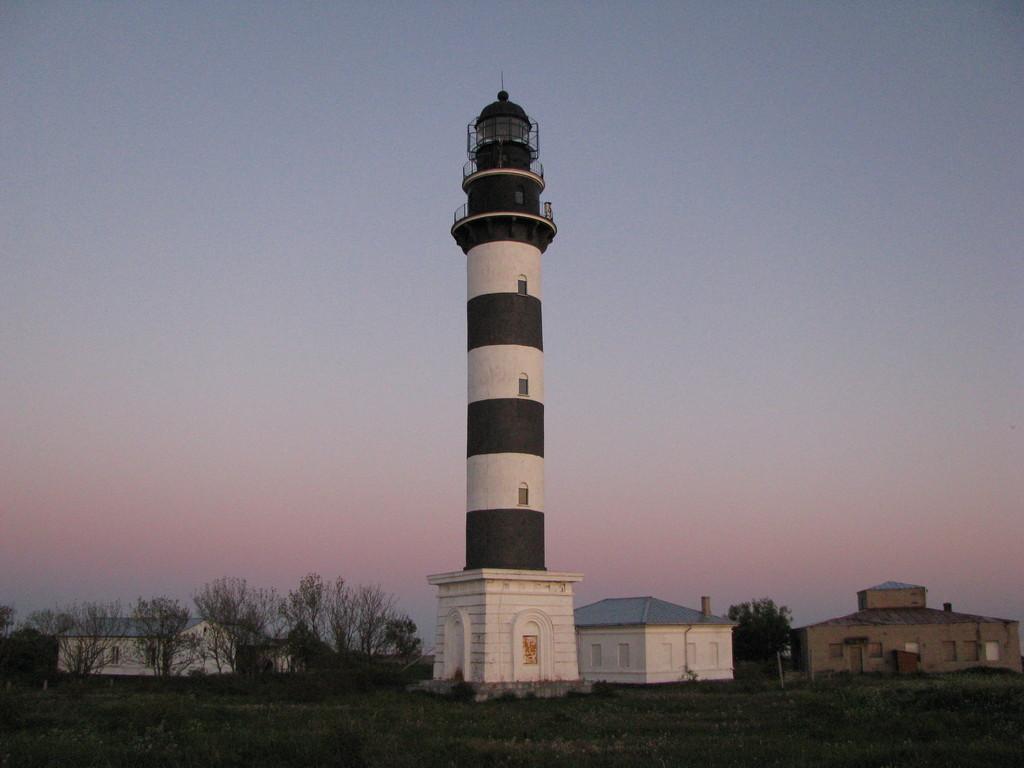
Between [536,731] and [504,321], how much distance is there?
1499cm

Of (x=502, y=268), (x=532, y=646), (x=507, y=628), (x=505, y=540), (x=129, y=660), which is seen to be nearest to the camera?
(x=507, y=628)

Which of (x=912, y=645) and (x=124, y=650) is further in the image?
(x=124, y=650)

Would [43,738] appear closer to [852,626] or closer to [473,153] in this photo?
[473,153]

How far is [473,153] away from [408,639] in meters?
25.0

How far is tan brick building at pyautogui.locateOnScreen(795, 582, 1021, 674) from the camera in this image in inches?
1604

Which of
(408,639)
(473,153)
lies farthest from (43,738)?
(408,639)

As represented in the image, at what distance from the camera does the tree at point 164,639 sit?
46250mm

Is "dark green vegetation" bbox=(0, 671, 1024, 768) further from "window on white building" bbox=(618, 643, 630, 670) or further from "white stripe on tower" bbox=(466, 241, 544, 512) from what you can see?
"window on white building" bbox=(618, 643, 630, 670)

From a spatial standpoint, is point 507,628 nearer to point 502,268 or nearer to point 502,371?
point 502,371

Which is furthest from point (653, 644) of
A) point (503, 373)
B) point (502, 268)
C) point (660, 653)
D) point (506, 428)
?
point (502, 268)

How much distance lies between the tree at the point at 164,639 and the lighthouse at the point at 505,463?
2015cm

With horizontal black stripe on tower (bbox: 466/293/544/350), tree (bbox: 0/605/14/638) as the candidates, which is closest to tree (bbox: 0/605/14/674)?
tree (bbox: 0/605/14/638)

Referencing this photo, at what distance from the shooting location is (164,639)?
152 feet

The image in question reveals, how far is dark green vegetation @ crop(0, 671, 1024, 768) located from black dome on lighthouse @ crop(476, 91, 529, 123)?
19077 mm
